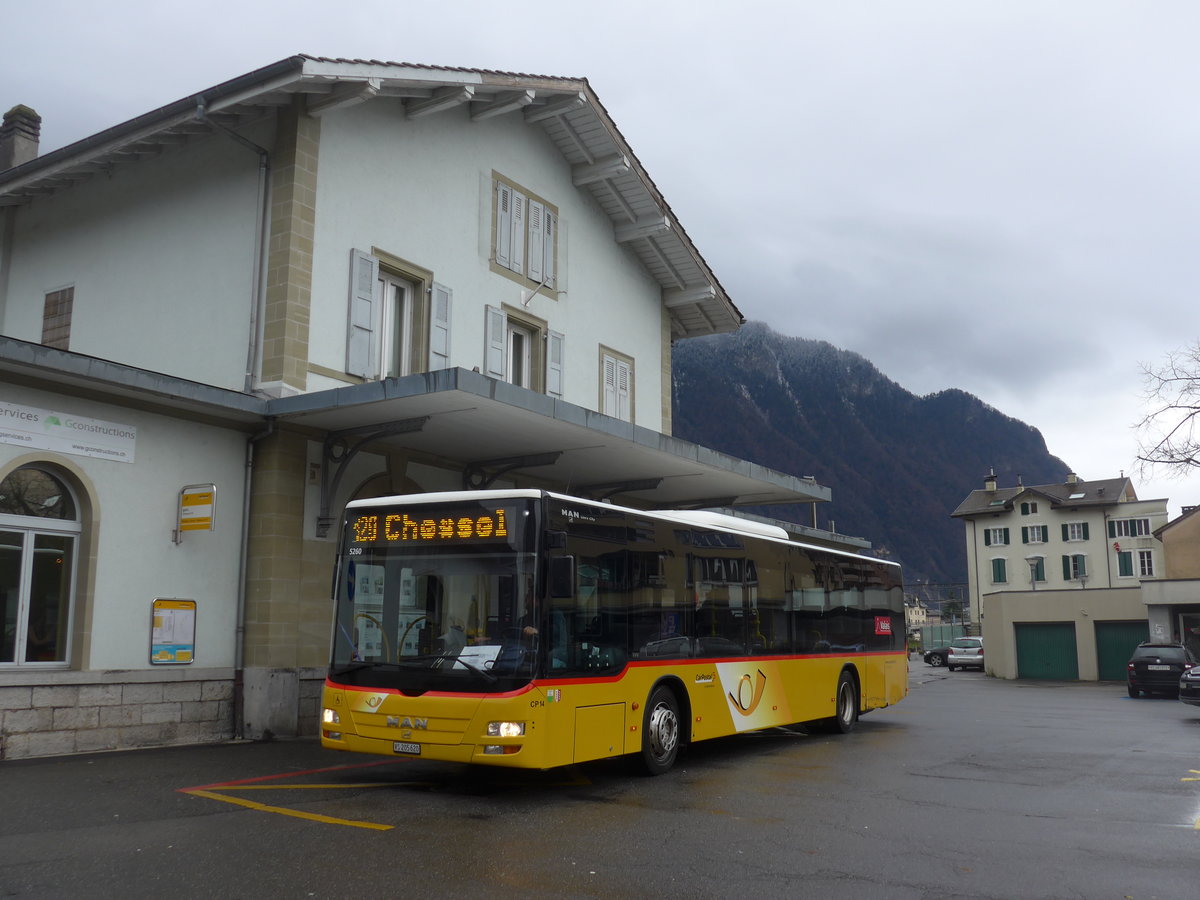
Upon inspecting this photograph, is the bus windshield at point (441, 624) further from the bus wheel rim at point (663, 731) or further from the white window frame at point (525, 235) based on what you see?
the white window frame at point (525, 235)

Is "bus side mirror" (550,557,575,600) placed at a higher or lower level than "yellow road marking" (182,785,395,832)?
higher

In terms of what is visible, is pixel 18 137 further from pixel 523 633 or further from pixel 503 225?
pixel 523 633

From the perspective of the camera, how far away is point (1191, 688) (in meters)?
20.9

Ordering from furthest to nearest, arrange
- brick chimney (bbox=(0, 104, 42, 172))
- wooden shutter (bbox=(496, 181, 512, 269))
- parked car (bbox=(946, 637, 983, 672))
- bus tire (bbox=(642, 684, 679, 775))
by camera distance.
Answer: parked car (bbox=(946, 637, 983, 672)) → brick chimney (bbox=(0, 104, 42, 172)) → wooden shutter (bbox=(496, 181, 512, 269)) → bus tire (bbox=(642, 684, 679, 775))

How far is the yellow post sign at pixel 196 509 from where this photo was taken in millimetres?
12852

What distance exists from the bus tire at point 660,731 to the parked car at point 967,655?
44.9m

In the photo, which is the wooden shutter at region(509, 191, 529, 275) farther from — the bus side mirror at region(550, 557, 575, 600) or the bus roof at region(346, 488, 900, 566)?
the bus side mirror at region(550, 557, 575, 600)

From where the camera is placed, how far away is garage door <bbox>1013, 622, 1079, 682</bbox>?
4400 cm

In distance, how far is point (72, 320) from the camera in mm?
17625

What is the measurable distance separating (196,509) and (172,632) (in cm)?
151

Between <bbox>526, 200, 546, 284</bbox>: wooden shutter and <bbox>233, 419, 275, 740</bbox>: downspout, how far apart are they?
23.5 ft

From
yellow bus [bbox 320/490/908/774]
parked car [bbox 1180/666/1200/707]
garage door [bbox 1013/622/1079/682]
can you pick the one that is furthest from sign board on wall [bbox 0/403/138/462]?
garage door [bbox 1013/622/1079/682]

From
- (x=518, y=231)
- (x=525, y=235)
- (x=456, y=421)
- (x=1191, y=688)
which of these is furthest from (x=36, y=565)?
(x=1191, y=688)

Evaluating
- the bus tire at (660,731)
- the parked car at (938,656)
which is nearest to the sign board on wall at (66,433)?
the bus tire at (660,731)
